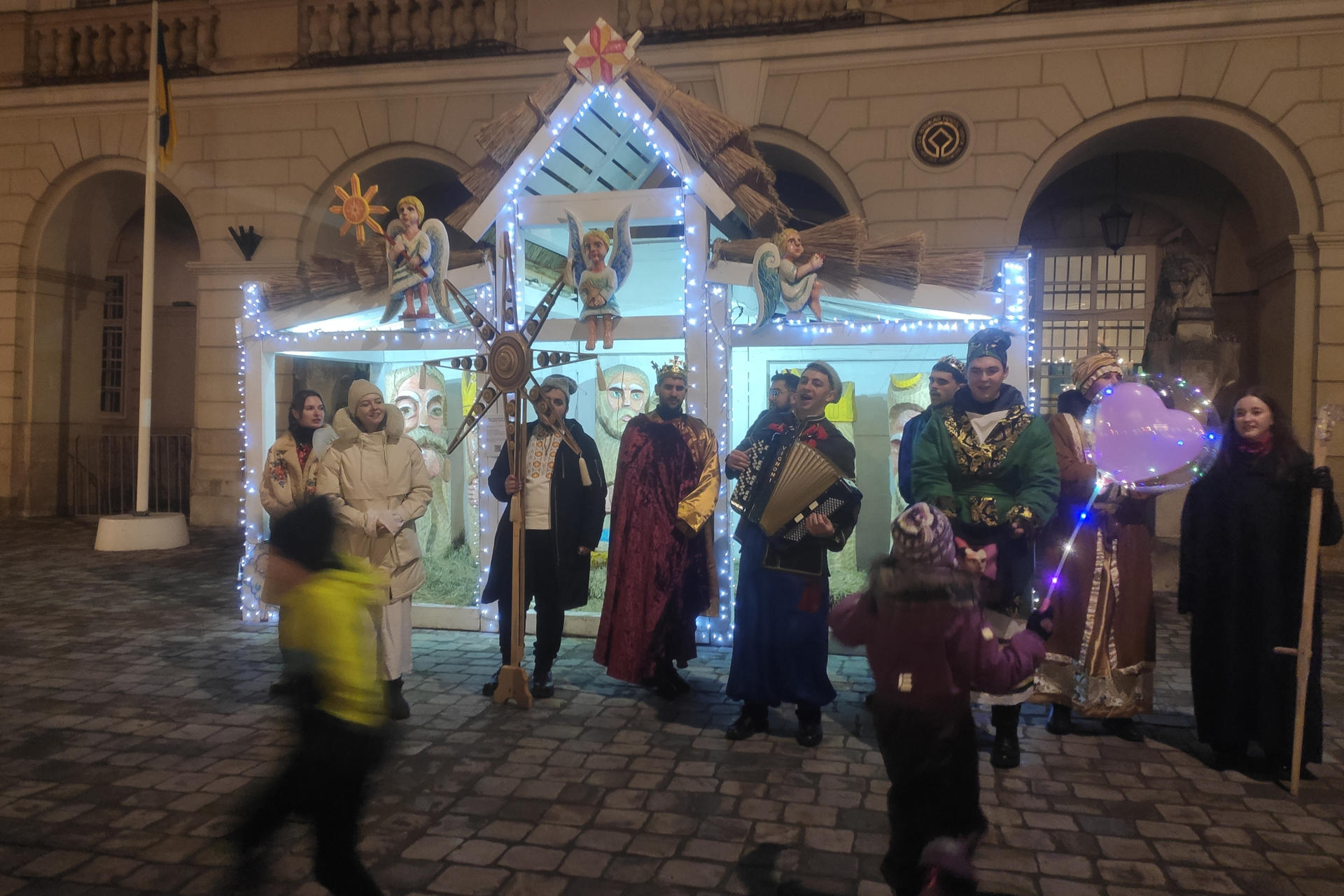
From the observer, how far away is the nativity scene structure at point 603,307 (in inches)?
233

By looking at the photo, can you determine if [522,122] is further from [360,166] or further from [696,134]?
[360,166]

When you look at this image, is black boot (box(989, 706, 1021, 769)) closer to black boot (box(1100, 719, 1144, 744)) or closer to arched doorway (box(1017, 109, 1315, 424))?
black boot (box(1100, 719, 1144, 744))

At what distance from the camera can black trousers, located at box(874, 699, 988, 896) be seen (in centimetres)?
263

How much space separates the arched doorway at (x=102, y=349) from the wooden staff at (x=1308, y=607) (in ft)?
44.7

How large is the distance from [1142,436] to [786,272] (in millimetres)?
2583

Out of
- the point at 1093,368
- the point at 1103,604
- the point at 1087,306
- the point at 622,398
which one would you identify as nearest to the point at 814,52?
the point at 1087,306

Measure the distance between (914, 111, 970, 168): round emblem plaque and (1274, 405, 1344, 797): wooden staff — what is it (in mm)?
7393

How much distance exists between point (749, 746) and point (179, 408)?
1478 cm

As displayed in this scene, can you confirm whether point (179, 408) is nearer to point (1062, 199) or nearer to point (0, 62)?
point (0, 62)

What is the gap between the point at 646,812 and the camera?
378 cm

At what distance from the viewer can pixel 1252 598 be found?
14.1 feet

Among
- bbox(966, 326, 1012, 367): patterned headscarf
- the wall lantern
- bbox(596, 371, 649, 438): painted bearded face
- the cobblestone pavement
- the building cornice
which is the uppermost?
the building cornice

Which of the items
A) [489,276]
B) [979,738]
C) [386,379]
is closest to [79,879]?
[979,738]

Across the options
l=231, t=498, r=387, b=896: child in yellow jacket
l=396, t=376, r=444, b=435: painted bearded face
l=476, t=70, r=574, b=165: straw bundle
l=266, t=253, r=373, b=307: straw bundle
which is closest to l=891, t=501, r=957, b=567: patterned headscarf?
l=231, t=498, r=387, b=896: child in yellow jacket
